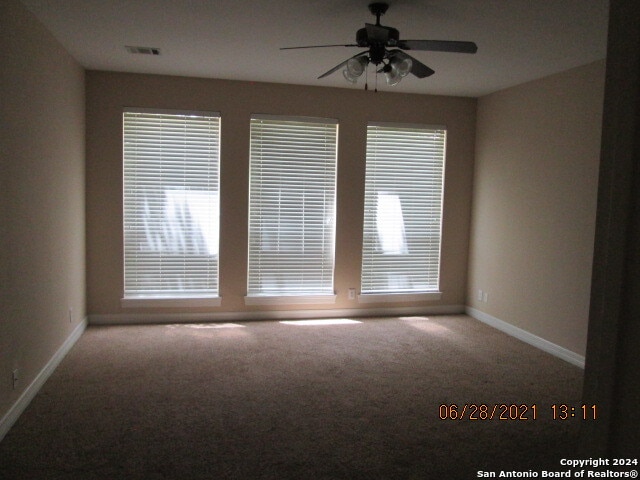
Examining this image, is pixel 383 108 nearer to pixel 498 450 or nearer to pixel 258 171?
pixel 258 171

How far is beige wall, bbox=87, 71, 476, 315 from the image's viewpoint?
508 cm

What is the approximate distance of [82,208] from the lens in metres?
4.93

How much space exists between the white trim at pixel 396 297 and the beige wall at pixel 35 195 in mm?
3214

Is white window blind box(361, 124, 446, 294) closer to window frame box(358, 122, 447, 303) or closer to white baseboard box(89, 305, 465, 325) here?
window frame box(358, 122, 447, 303)

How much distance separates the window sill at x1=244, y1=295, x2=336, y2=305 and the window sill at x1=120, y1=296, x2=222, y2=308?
1.26 feet

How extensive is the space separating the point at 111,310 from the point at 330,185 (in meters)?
2.86

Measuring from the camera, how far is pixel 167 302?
533 centimetres

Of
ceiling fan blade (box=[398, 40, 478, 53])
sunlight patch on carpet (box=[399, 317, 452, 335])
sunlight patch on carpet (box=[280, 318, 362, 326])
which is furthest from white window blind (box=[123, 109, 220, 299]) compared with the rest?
ceiling fan blade (box=[398, 40, 478, 53])

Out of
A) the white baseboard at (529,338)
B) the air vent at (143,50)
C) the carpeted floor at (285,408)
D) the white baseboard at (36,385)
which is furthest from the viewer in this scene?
the white baseboard at (529,338)

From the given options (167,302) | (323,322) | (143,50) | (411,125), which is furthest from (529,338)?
(143,50)

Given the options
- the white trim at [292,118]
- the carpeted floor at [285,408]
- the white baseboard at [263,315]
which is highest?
the white trim at [292,118]

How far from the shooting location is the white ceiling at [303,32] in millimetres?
3143

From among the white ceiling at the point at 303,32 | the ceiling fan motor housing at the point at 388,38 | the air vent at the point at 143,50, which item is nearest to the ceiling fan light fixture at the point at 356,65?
the ceiling fan motor housing at the point at 388,38

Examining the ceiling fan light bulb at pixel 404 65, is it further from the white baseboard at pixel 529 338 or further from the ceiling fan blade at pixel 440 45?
the white baseboard at pixel 529 338
